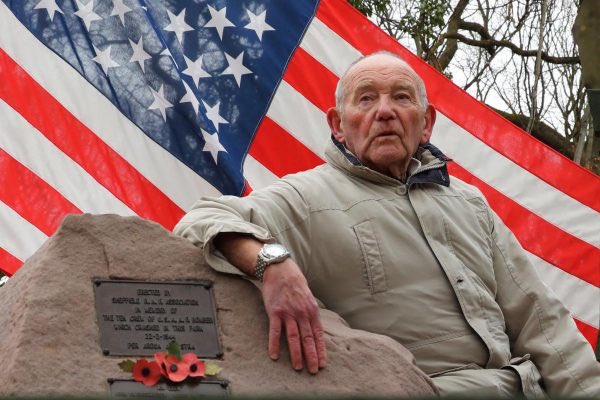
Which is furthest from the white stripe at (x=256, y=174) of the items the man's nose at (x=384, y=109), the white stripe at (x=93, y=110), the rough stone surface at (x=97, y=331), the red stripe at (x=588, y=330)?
the rough stone surface at (x=97, y=331)

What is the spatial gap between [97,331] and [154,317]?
162mm

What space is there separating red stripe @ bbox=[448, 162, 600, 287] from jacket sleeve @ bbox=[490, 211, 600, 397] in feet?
7.28

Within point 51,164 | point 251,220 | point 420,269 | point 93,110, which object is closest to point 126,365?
point 251,220

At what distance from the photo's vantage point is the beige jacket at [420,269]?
3504 millimetres

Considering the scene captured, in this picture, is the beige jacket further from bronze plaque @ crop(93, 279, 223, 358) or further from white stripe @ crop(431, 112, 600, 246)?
white stripe @ crop(431, 112, 600, 246)

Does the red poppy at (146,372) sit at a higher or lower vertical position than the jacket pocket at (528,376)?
lower

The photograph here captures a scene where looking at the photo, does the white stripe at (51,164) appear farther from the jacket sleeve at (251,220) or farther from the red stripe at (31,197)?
the jacket sleeve at (251,220)

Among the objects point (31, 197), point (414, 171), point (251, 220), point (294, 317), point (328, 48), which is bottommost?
point (294, 317)

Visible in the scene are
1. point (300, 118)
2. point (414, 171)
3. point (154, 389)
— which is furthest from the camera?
point (300, 118)

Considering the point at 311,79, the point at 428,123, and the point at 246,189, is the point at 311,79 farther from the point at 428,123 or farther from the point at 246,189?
the point at 428,123

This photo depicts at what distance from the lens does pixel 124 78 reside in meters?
5.55

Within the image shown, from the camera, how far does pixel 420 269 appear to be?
3596mm

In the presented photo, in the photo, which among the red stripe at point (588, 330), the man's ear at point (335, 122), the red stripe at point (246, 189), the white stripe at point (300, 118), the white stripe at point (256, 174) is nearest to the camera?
the man's ear at point (335, 122)

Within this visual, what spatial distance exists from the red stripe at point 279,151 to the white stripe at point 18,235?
1.08m
